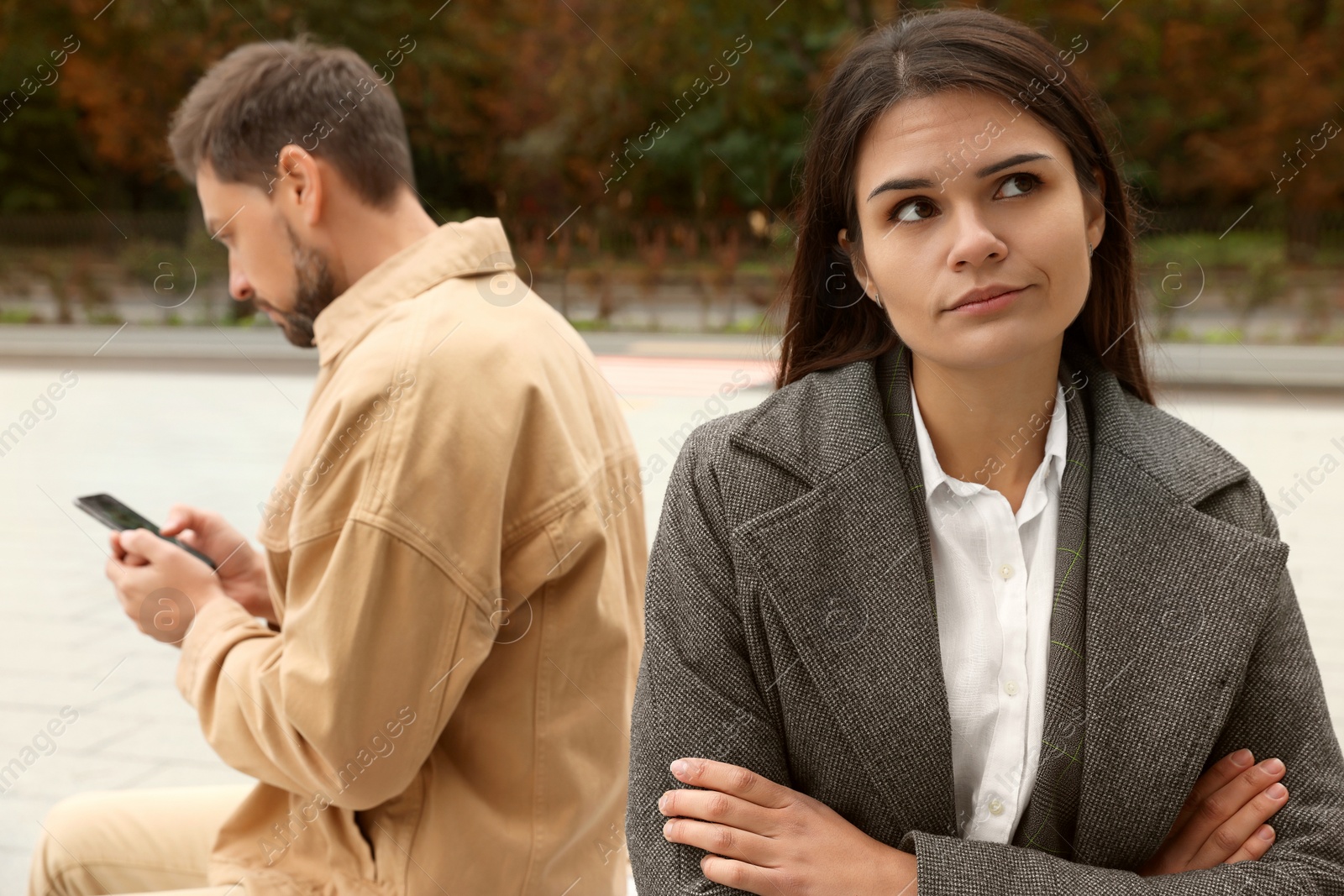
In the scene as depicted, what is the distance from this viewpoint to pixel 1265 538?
1.50 meters

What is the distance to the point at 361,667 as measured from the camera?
1.62m

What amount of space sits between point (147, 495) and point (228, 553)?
612 centimetres

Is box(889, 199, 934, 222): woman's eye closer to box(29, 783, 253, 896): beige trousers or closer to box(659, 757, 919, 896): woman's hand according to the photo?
box(659, 757, 919, 896): woman's hand

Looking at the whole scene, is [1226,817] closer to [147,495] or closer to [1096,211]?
[1096,211]

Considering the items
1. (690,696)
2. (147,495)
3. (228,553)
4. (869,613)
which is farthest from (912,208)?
(147,495)

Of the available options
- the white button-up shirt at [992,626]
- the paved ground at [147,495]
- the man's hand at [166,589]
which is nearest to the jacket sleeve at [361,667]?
the man's hand at [166,589]

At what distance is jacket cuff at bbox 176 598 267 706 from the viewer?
1797mm

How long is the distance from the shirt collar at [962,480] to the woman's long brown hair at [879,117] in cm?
10

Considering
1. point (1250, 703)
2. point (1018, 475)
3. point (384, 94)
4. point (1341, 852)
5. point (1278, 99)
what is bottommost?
point (1341, 852)

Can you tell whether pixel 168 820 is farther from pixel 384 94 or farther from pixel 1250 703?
pixel 1250 703

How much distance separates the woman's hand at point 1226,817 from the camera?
144 centimetres

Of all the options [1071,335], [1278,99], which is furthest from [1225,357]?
[1071,335]

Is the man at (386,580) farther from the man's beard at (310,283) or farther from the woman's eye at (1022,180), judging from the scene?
the woman's eye at (1022,180)

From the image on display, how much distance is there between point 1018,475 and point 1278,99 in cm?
1857
